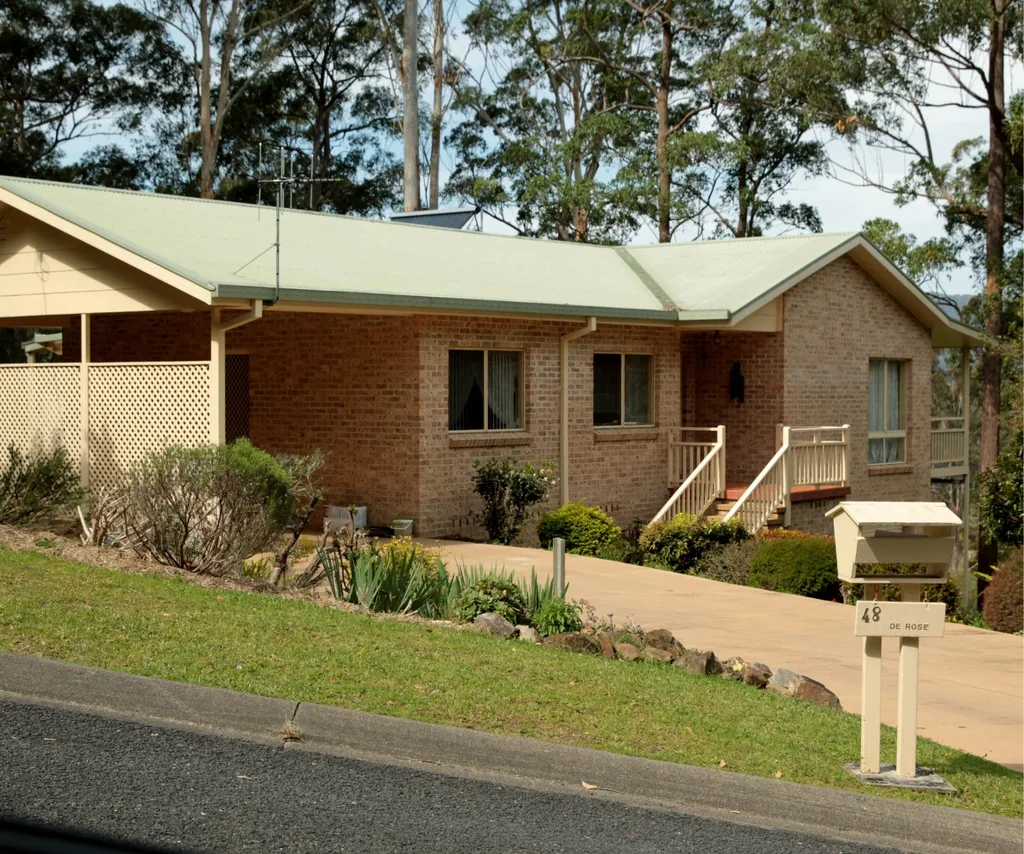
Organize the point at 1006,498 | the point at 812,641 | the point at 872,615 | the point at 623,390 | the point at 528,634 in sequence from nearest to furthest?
the point at 872,615 < the point at 528,634 < the point at 812,641 < the point at 623,390 < the point at 1006,498

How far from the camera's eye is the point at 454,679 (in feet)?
26.1

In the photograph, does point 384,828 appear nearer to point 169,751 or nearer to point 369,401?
point 169,751

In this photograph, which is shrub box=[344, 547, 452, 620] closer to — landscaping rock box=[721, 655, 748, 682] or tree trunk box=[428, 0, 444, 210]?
landscaping rock box=[721, 655, 748, 682]

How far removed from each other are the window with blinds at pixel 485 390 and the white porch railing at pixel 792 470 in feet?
11.6

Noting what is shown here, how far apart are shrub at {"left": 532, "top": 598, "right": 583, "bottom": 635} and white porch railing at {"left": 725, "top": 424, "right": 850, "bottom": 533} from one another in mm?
9100

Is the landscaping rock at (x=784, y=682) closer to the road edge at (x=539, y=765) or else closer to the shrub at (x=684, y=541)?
the road edge at (x=539, y=765)

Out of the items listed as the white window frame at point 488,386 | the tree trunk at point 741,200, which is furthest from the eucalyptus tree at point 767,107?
the white window frame at point 488,386

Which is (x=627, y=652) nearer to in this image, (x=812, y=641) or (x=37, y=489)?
(x=812, y=641)

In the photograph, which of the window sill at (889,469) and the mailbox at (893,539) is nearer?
the mailbox at (893,539)

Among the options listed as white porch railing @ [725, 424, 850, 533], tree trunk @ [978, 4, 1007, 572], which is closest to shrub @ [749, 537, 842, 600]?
white porch railing @ [725, 424, 850, 533]

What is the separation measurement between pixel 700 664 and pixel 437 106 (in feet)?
112

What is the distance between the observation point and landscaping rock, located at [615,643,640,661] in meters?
9.64

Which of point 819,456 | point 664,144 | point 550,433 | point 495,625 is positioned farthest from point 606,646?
point 664,144

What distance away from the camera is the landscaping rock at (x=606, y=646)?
31.7ft
